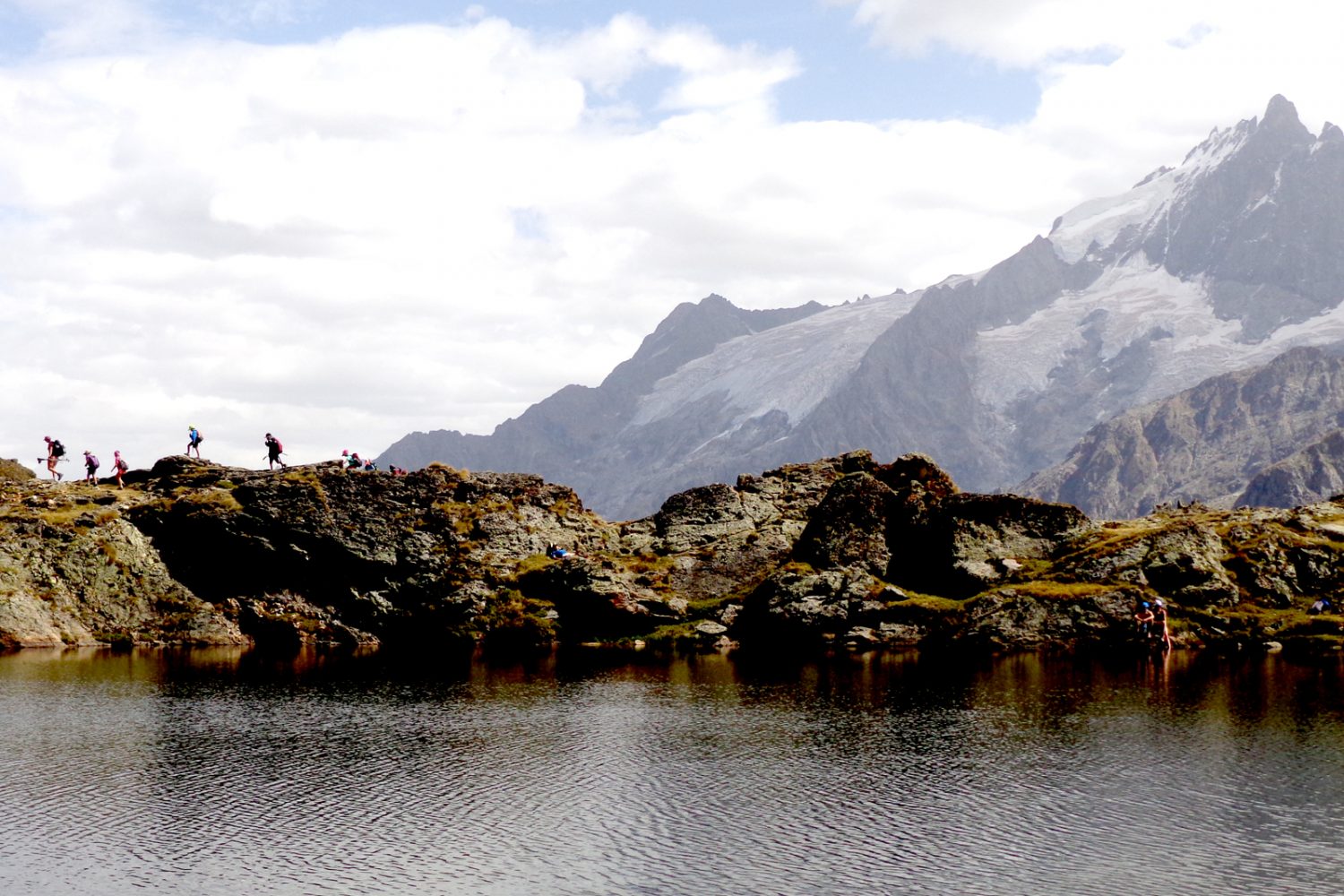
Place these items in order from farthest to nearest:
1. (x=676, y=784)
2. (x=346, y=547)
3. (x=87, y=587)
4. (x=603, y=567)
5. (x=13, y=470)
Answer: (x=13, y=470)
(x=346, y=547)
(x=603, y=567)
(x=87, y=587)
(x=676, y=784)

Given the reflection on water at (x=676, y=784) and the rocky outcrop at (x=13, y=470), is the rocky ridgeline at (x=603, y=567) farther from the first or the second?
the reflection on water at (x=676, y=784)

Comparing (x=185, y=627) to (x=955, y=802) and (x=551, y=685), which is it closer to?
(x=551, y=685)

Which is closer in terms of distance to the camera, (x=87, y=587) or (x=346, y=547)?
(x=87, y=587)

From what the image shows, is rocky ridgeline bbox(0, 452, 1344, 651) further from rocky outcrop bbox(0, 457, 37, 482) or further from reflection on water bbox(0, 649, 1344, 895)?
reflection on water bbox(0, 649, 1344, 895)

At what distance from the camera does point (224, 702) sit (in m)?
89.4

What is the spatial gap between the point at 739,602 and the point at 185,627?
194 ft

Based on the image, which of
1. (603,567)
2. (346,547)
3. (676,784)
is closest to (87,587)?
(346,547)

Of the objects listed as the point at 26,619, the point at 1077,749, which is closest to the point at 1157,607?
the point at 1077,749

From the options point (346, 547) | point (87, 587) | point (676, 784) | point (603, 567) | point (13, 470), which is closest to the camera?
point (676, 784)

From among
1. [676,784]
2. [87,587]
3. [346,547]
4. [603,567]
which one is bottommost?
[676,784]

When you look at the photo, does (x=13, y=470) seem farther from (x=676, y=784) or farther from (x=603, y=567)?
(x=676, y=784)

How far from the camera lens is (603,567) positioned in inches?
5600

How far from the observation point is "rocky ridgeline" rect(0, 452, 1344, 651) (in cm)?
12744

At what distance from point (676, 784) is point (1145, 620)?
241 ft
